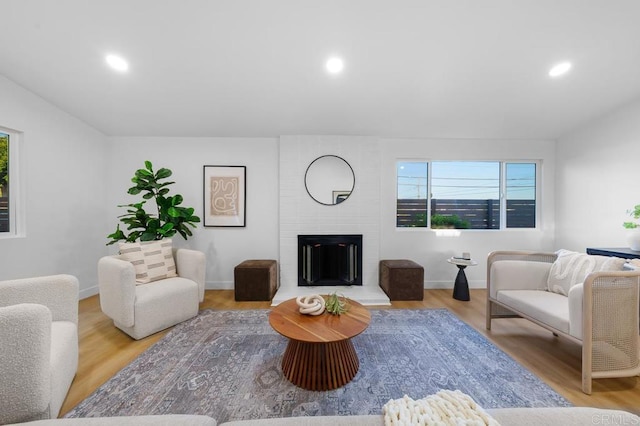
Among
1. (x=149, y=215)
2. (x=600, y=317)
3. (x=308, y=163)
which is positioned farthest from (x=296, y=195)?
(x=600, y=317)

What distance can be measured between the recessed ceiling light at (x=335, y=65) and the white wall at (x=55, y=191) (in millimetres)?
3183

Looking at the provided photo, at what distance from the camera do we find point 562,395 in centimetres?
156

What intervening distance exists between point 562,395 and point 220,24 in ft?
11.9

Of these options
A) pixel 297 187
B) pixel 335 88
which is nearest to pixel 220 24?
pixel 335 88

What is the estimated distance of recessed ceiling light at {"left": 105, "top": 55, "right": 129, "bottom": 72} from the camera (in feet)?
7.29

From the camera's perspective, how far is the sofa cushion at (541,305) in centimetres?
179

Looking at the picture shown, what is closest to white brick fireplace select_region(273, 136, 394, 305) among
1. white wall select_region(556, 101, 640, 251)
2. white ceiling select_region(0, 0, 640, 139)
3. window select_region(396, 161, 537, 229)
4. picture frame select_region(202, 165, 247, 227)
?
white ceiling select_region(0, 0, 640, 139)

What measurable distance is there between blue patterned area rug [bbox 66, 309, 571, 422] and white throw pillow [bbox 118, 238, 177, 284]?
0.63 metres

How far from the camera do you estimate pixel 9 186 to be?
2.55 m

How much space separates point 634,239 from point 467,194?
5.55ft

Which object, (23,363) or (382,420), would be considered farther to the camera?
(23,363)

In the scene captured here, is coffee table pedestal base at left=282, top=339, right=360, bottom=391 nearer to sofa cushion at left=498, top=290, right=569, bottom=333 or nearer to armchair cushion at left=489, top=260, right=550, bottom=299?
sofa cushion at left=498, top=290, right=569, bottom=333

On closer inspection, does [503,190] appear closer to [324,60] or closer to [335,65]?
[335,65]

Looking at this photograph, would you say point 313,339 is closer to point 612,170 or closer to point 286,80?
point 286,80
